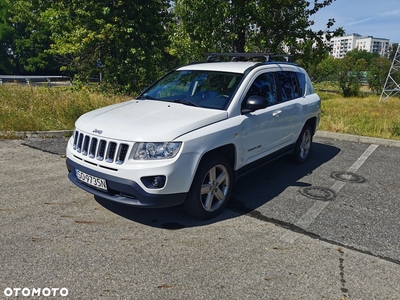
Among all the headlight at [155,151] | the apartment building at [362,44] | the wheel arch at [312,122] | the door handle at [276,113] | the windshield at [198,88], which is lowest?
the wheel arch at [312,122]

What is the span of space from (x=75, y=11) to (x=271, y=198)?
12312 mm

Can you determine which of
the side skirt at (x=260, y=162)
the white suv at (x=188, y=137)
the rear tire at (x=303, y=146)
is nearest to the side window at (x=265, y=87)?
the white suv at (x=188, y=137)

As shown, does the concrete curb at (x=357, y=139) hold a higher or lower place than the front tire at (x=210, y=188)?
lower

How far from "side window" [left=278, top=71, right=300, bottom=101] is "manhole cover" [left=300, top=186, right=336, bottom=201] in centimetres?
146

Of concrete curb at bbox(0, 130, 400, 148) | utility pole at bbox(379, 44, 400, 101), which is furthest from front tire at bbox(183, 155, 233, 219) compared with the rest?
utility pole at bbox(379, 44, 400, 101)

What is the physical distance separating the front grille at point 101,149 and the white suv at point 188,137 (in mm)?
11

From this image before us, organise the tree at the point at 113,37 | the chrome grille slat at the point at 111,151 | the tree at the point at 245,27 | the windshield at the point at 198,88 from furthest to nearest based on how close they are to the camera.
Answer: the tree at the point at 113,37, the tree at the point at 245,27, the windshield at the point at 198,88, the chrome grille slat at the point at 111,151

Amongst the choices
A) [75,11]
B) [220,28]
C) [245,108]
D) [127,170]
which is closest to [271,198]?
[245,108]

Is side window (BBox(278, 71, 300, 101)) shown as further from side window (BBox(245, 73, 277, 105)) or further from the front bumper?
the front bumper

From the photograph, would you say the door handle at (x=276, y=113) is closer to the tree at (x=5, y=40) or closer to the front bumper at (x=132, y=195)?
the front bumper at (x=132, y=195)

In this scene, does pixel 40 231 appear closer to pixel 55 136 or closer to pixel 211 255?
pixel 211 255

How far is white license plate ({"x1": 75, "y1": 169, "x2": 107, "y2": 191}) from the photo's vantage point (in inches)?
144

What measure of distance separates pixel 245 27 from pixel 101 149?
9.18 meters

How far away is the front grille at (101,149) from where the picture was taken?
3.56 meters
